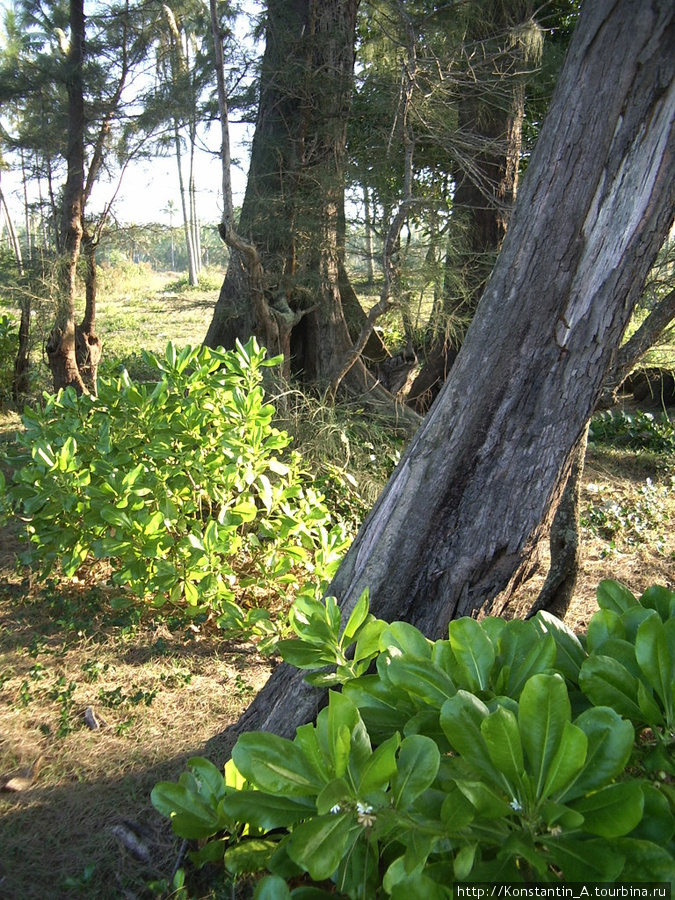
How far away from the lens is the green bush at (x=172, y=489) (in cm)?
286

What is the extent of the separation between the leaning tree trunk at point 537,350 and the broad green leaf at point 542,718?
3.35ft

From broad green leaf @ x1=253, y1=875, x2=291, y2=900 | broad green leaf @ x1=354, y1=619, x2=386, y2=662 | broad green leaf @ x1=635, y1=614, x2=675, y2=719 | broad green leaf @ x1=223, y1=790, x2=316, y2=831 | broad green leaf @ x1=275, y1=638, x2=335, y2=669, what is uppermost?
broad green leaf @ x1=635, y1=614, x2=675, y2=719

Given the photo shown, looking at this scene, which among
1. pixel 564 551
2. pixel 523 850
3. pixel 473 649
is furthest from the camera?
pixel 564 551

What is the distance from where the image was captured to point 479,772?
35.4 inches

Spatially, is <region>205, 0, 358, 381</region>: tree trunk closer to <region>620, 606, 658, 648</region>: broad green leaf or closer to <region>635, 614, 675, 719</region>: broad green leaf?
<region>620, 606, 658, 648</region>: broad green leaf

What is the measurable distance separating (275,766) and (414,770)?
0.68 ft

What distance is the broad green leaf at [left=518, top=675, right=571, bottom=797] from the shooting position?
32.6 inches

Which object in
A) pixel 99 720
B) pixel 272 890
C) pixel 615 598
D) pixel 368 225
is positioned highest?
pixel 368 225

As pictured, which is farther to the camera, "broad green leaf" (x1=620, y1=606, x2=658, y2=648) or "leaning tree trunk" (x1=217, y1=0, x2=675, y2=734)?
"leaning tree trunk" (x1=217, y1=0, x2=675, y2=734)

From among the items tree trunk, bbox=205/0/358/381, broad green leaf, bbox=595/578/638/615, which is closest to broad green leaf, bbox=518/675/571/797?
broad green leaf, bbox=595/578/638/615

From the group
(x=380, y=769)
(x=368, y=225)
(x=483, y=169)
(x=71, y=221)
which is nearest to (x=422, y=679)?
(x=380, y=769)

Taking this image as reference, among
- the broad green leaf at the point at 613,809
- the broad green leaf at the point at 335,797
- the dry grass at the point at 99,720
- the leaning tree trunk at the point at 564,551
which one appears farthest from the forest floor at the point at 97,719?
the broad green leaf at the point at 613,809

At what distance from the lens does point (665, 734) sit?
93 centimetres

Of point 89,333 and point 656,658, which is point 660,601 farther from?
point 89,333
